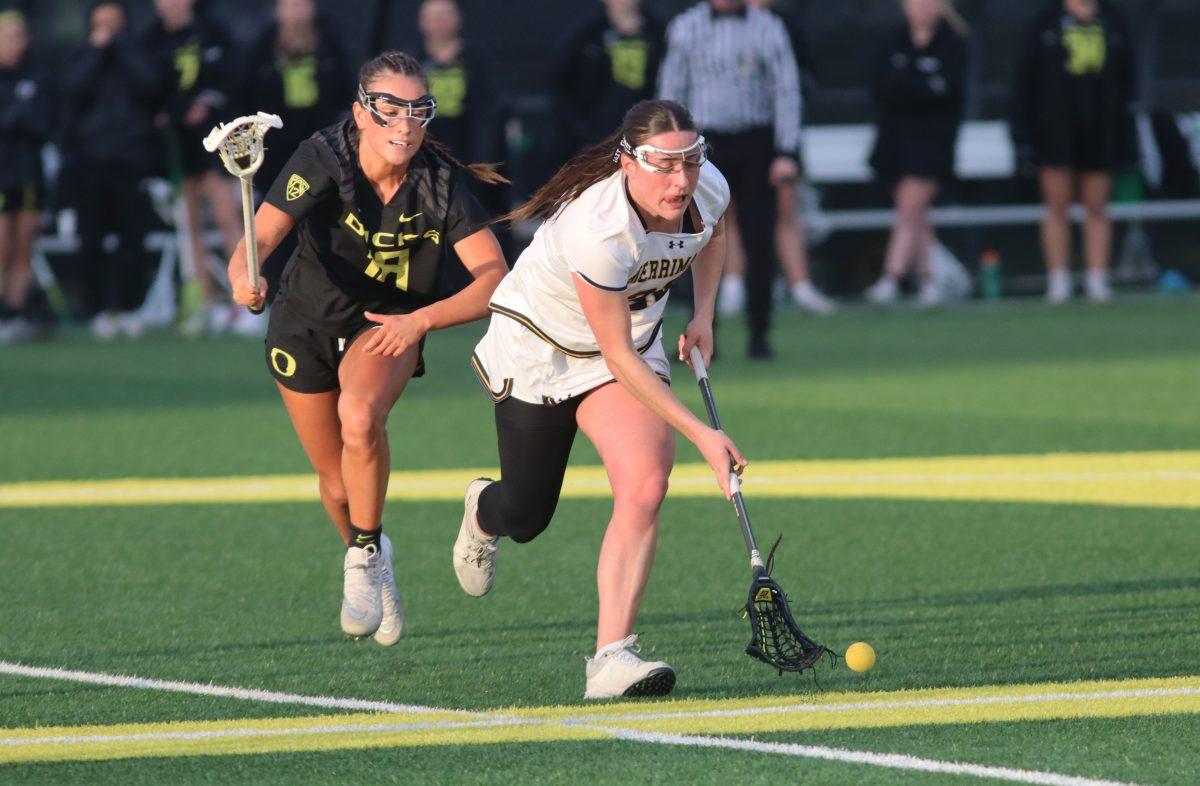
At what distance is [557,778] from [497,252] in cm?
232

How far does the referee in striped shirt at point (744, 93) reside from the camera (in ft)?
44.0

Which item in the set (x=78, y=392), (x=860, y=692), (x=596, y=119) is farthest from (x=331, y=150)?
(x=596, y=119)

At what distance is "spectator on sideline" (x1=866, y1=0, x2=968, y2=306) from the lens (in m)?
18.2

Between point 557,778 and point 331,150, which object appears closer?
point 557,778

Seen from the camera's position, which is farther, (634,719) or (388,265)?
(388,265)

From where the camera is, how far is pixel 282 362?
22.4 ft

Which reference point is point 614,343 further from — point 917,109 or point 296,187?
point 917,109

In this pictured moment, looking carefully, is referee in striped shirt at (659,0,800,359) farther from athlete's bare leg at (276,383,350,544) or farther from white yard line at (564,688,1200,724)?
white yard line at (564,688,1200,724)

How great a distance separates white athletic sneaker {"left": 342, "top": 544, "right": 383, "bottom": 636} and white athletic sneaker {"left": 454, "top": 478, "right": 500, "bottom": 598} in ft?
0.98

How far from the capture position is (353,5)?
66.7 ft

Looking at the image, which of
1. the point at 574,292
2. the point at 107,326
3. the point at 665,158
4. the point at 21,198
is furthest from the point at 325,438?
the point at 107,326

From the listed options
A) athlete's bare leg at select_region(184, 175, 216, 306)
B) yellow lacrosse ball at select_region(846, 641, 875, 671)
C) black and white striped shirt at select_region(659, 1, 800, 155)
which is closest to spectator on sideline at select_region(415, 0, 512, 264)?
athlete's bare leg at select_region(184, 175, 216, 306)

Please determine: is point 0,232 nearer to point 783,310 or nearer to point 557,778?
point 783,310

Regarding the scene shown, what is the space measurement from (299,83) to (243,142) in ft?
34.7
